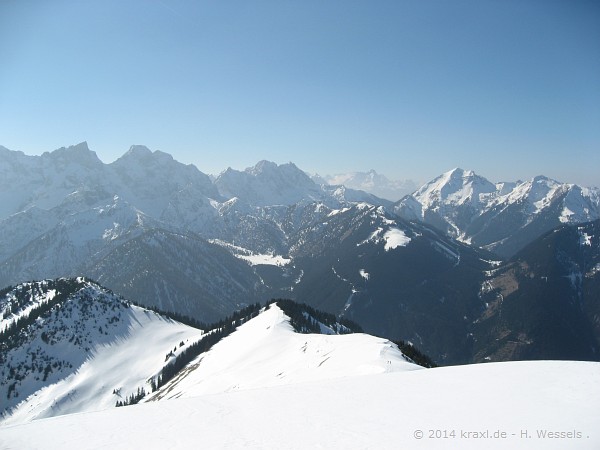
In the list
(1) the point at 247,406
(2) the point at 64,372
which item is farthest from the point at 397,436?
(2) the point at 64,372

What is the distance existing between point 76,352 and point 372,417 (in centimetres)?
17729

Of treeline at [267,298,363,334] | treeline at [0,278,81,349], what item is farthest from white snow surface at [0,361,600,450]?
treeline at [0,278,81,349]

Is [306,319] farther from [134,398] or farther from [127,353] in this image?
[127,353]

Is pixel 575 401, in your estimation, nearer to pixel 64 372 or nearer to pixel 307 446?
pixel 307 446

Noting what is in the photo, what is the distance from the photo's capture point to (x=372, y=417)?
25.4 meters

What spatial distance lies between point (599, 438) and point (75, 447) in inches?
1154

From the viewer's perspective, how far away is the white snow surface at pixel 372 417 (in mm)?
22156

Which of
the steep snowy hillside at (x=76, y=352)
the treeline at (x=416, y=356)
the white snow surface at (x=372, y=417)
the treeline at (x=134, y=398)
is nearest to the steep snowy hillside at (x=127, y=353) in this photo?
the steep snowy hillside at (x=76, y=352)

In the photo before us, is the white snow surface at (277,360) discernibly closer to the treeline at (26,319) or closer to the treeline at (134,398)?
the treeline at (134,398)

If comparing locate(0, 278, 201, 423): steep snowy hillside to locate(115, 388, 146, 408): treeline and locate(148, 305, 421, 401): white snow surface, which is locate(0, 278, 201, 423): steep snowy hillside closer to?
locate(115, 388, 146, 408): treeline

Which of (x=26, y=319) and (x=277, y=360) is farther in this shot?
(x=26, y=319)

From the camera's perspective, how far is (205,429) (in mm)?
25969

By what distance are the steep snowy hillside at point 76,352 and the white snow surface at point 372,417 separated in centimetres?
12898

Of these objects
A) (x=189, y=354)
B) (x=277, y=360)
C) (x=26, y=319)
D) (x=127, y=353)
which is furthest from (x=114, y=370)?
(x=277, y=360)
